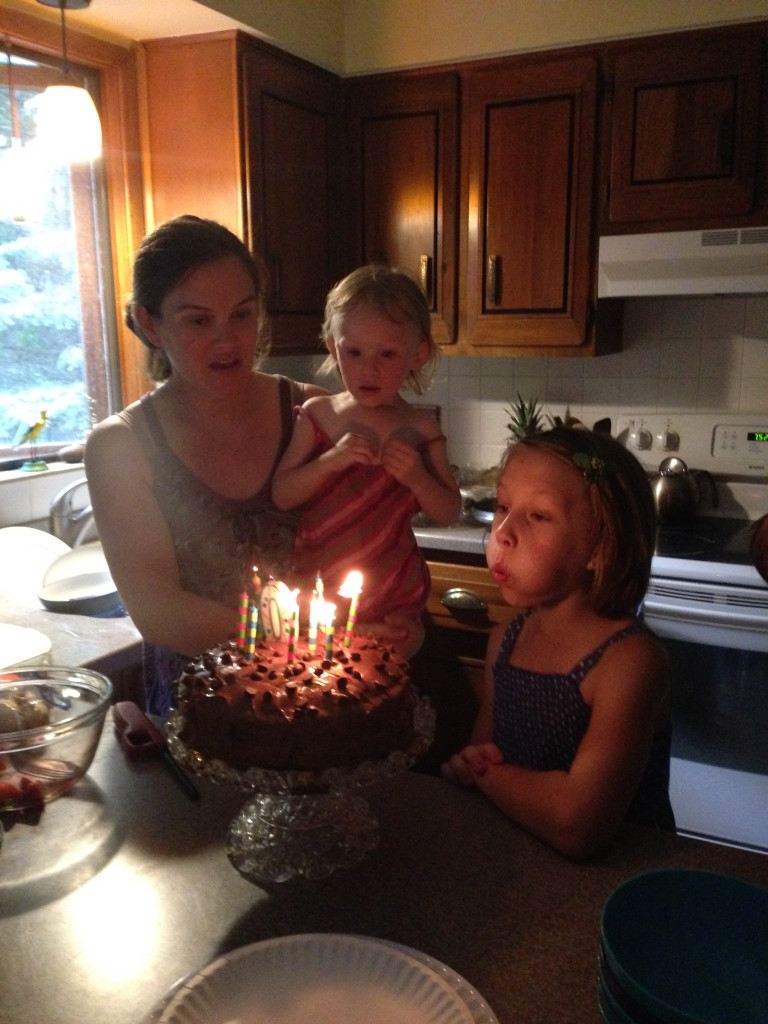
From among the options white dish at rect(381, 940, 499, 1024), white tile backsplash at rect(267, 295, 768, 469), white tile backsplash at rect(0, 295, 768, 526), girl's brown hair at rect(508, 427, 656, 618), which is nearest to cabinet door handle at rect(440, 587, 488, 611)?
white tile backsplash at rect(267, 295, 768, 469)

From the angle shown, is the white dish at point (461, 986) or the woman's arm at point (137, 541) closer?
the white dish at point (461, 986)

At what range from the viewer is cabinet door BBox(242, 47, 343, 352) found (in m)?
2.53

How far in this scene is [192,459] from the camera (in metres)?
1.47

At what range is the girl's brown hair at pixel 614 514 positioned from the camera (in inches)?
41.9

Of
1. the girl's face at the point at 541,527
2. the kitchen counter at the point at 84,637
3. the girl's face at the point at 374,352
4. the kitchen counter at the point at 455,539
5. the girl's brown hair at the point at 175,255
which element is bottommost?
the kitchen counter at the point at 455,539

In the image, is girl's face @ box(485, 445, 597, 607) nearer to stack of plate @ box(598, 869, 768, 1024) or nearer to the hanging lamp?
stack of plate @ box(598, 869, 768, 1024)

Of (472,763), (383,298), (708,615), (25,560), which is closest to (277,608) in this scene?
(472,763)

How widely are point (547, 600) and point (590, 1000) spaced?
0.52 meters

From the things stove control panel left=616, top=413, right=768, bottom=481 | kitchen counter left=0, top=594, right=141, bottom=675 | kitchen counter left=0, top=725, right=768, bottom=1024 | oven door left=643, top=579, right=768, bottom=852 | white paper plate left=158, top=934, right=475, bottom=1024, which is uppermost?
stove control panel left=616, top=413, right=768, bottom=481

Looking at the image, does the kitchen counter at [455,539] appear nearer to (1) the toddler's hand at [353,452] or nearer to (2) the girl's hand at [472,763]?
(1) the toddler's hand at [353,452]

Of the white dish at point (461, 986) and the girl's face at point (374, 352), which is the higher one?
the girl's face at point (374, 352)

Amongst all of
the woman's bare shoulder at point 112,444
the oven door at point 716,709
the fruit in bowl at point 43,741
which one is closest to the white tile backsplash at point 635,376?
the oven door at point 716,709

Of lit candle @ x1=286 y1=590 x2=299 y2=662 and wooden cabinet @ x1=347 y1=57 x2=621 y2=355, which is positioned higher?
wooden cabinet @ x1=347 y1=57 x2=621 y2=355

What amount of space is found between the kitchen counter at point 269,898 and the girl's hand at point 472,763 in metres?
0.02
